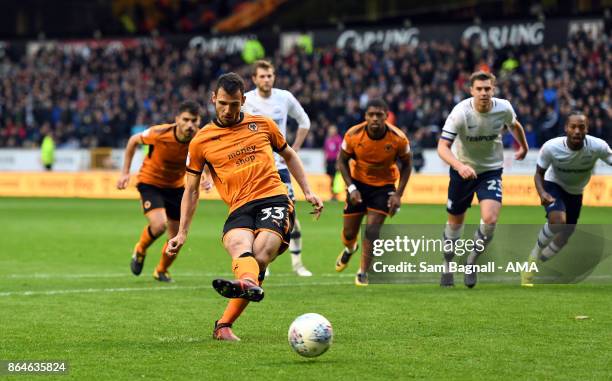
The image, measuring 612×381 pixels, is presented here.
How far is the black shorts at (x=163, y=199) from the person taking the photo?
13.9m

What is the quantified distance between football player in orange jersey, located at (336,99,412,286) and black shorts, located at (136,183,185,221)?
2.03 meters

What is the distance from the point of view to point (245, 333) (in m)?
9.20

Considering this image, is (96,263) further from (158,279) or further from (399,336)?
(399,336)

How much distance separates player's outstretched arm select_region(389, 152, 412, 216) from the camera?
12.9 m

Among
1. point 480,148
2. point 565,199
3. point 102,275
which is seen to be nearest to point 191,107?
point 102,275

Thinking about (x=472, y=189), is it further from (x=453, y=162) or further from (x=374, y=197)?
(x=374, y=197)

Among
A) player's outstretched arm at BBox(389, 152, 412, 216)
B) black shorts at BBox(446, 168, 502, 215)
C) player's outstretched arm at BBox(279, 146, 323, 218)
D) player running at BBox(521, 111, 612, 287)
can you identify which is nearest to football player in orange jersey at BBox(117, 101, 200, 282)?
player's outstretched arm at BBox(389, 152, 412, 216)

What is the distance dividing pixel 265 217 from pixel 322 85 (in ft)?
96.6

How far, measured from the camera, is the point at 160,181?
45.7ft

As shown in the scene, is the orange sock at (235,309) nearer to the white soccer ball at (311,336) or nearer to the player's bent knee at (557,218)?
the white soccer ball at (311,336)

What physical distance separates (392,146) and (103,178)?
22939 millimetres

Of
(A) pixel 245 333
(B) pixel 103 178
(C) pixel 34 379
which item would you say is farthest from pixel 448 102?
(C) pixel 34 379

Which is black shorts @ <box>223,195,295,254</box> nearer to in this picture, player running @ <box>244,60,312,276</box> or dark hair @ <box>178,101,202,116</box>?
dark hair @ <box>178,101,202,116</box>

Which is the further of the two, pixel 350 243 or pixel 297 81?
pixel 297 81
